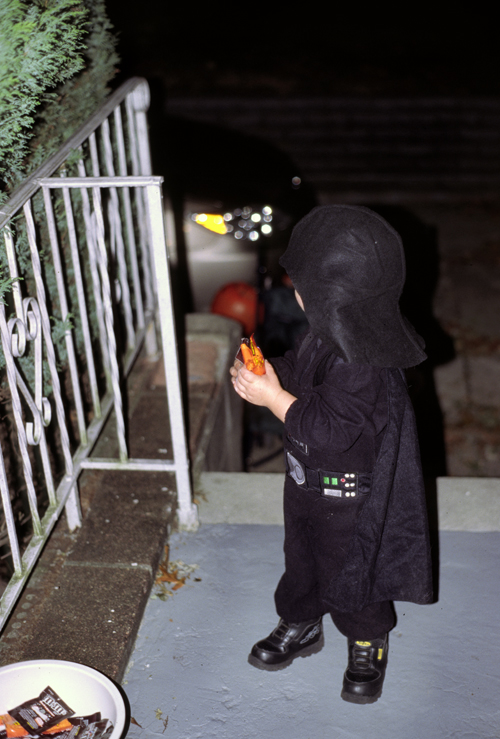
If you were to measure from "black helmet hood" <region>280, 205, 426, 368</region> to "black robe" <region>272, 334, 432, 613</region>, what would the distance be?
0.09m

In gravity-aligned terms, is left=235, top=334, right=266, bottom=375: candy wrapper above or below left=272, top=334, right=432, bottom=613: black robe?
above

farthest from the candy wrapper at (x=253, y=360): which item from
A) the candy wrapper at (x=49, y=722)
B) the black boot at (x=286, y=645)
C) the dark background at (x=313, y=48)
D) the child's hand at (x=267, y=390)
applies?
the dark background at (x=313, y=48)

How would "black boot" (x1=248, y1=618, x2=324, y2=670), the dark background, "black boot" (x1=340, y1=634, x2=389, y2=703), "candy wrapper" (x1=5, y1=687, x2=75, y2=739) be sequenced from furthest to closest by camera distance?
the dark background
"black boot" (x1=248, y1=618, x2=324, y2=670)
"black boot" (x1=340, y1=634, x2=389, y2=703)
"candy wrapper" (x1=5, y1=687, x2=75, y2=739)

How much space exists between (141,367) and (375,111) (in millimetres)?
7919

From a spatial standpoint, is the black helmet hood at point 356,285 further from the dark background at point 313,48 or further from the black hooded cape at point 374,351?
the dark background at point 313,48

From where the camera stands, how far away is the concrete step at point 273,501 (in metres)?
2.99

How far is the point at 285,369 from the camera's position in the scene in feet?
7.39

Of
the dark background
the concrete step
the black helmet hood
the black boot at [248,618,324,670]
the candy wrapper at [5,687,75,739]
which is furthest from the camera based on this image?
the dark background

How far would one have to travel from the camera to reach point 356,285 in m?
1.88

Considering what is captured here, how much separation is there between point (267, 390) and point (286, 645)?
956 millimetres

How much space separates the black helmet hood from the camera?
1872 mm

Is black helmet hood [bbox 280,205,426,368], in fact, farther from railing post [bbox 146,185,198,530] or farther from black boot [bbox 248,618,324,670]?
black boot [bbox 248,618,324,670]

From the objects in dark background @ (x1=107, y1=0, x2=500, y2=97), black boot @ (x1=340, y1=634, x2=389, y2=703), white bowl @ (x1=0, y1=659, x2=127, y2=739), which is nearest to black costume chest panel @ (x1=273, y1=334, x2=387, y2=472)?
black boot @ (x1=340, y1=634, x2=389, y2=703)

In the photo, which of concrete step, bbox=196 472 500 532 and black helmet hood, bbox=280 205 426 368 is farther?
concrete step, bbox=196 472 500 532
